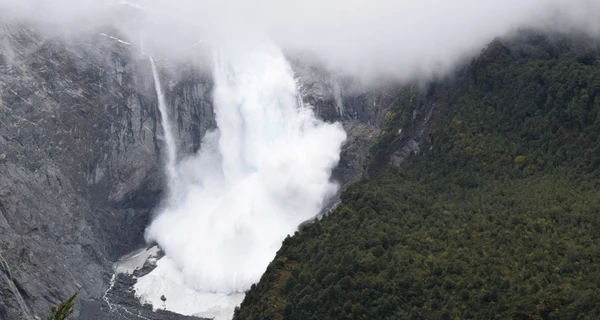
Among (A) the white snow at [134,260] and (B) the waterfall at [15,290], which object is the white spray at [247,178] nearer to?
(A) the white snow at [134,260]

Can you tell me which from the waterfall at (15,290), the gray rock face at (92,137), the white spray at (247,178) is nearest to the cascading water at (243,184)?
the white spray at (247,178)

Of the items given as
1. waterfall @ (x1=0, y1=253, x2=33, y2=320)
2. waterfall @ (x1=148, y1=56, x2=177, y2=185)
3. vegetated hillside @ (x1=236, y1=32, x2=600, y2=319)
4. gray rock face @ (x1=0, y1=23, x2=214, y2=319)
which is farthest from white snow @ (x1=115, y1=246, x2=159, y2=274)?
vegetated hillside @ (x1=236, y1=32, x2=600, y2=319)

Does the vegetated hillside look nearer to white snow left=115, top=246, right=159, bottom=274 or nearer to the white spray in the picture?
the white spray

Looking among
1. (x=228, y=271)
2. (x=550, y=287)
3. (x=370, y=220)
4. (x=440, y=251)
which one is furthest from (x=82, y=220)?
(x=550, y=287)

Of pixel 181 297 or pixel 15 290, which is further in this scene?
pixel 181 297

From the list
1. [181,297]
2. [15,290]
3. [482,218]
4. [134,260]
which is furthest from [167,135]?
[482,218]

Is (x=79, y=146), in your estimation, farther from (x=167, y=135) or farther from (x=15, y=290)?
(x=15, y=290)
